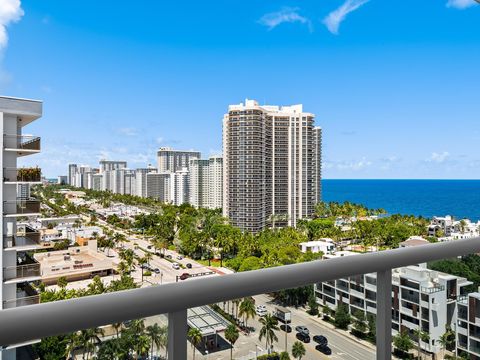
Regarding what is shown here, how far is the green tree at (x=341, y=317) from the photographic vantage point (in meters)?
0.69

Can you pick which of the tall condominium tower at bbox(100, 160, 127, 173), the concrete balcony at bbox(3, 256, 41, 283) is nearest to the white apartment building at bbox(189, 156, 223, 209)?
the tall condominium tower at bbox(100, 160, 127, 173)

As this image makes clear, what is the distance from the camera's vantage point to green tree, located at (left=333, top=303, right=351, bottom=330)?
69 cm

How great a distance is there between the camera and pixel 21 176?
6836 mm

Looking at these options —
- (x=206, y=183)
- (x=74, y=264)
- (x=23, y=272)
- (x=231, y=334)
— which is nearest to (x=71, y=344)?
(x=231, y=334)

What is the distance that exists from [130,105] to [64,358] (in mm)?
29732

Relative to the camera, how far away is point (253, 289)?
57cm

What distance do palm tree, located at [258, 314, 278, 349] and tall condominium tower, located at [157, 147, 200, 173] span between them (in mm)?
34016

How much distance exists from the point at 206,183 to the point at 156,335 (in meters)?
29.3

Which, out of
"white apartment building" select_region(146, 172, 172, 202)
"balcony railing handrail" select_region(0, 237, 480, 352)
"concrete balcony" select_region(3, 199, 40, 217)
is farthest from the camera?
"white apartment building" select_region(146, 172, 172, 202)

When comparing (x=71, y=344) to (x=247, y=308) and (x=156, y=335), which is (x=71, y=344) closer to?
(x=156, y=335)

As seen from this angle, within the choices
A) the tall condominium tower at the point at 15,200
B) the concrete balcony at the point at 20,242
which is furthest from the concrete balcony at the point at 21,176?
the concrete balcony at the point at 20,242

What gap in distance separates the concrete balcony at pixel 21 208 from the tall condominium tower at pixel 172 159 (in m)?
27.3

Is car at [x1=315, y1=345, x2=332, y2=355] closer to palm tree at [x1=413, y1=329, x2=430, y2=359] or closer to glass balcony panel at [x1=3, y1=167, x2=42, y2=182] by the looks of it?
palm tree at [x1=413, y1=329, x2=430, y2=359]

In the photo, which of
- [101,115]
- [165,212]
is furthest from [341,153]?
[101,115]
